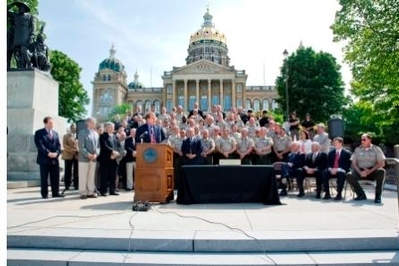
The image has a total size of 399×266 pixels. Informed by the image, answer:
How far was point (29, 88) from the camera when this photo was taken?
38.4 ft

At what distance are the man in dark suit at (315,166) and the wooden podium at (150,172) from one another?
3.89 metres

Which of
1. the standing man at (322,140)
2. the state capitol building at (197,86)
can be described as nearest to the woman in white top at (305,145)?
the standing man at (322,140)

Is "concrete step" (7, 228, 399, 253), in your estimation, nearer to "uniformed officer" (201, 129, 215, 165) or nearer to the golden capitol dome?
"uniformed officer" (201, 129, 215, 165)

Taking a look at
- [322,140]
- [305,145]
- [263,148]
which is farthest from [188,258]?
[322,140]

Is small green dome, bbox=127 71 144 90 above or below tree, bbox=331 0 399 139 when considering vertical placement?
above

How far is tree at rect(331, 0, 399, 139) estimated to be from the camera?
18.4m

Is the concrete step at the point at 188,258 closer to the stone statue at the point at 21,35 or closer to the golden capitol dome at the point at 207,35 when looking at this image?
the stone statue at the point at 21,35

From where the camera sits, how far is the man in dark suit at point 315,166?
8.90m

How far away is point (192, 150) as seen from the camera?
30.9 ft

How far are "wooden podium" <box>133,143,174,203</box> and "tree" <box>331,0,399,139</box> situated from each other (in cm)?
1620

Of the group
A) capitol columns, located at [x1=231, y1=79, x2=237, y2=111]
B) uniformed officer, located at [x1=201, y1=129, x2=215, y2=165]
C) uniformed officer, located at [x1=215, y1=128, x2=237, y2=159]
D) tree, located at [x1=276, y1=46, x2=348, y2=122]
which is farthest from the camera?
capitol columns, located at [x1=231, y1=79, x2=237, y2=111]

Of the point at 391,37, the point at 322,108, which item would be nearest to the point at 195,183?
the point at 391,37

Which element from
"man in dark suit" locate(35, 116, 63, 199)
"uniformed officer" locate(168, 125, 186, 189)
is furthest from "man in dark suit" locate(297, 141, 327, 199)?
"man in dark suit" locate(35, 116, 63, 199)

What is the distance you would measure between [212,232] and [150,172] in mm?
3076
